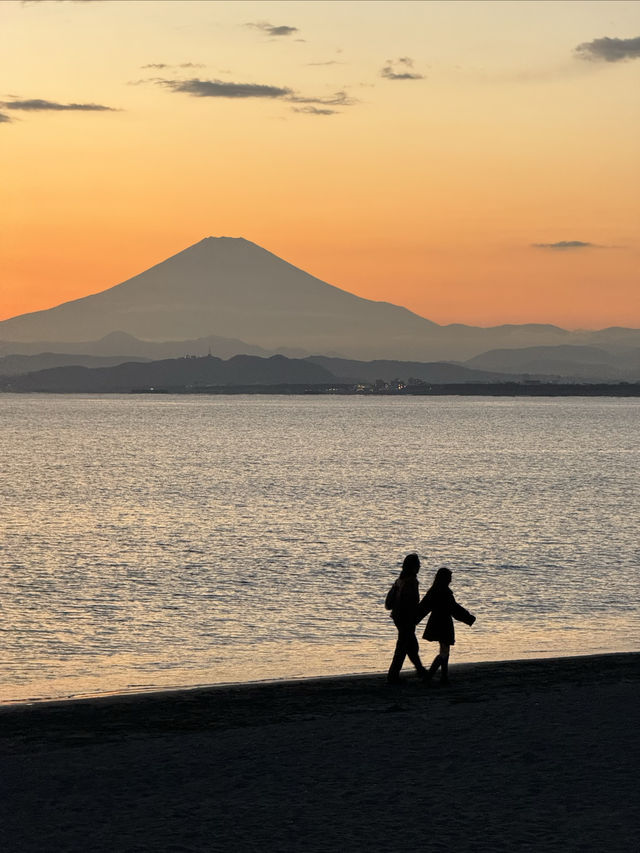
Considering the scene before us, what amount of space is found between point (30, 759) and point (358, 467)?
86575mm

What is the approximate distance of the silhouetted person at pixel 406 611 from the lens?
1591cm

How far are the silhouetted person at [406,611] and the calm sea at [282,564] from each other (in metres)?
3.77

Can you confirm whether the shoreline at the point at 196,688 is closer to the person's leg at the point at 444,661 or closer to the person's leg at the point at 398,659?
the person's leg at the point at 398,659

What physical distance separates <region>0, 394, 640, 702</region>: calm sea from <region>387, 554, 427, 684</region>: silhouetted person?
3.77m

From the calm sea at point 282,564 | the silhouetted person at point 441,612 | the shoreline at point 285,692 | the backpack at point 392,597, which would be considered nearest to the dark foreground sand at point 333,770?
the shoreline at point 285,692

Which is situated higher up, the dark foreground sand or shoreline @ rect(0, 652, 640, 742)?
the dark foreground sand

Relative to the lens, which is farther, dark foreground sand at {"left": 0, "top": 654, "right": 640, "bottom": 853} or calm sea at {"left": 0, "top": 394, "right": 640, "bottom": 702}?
calm sea at {"left": 0, "top": 394, "right": 640, "bottom": 702}

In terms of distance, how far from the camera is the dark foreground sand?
30.9 feet

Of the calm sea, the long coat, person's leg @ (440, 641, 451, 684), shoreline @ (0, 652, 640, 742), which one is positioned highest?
the long coat

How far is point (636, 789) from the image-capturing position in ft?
34.9

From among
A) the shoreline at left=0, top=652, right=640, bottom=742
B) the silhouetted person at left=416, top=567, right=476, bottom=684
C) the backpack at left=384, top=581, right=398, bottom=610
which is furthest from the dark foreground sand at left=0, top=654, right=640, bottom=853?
the backpack at left=384, top=581, right=398, bottom=610

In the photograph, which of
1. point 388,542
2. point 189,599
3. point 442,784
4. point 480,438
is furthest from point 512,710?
point 480,438

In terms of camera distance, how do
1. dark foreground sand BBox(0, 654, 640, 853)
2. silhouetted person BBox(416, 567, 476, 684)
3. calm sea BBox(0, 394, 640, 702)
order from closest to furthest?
dark foreground sand BBox(0, 654, 640, 853) → silhouetted person BBox(416, 567, 476, 684) → calm sea BBox(0, 394, 640, 702)

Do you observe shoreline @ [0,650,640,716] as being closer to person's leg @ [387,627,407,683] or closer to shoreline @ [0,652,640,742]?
shoreline @ [0,652,640,742]
